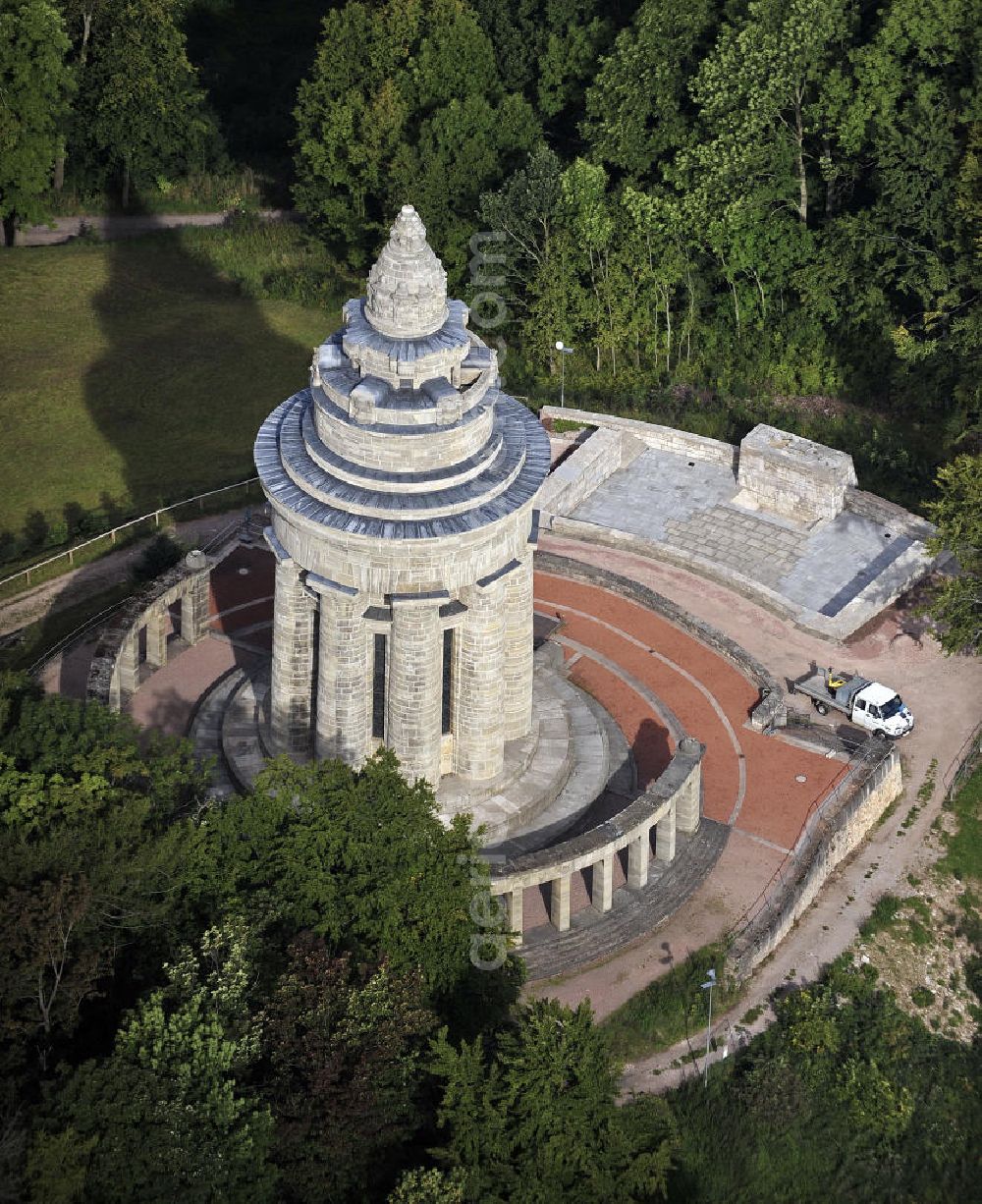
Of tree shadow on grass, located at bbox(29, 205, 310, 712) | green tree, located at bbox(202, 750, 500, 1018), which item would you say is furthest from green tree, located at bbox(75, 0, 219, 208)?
green tree, located at bbox(202, 750, 500, 1018)

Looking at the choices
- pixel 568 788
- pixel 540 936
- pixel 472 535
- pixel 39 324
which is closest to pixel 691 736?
pixel 568 788

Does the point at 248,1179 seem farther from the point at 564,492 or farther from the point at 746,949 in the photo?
the point at 564,492

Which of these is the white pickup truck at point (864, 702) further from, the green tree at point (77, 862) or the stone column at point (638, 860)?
the green tree at point (77, 862)

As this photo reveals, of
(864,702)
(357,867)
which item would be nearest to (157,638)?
(357,867)

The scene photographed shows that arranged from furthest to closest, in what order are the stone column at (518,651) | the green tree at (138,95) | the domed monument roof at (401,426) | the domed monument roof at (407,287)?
the green tree at (138,95) → the stone column at (518,651) → the domed monument roof at (401,426) → the domed monument roof at (407,287)

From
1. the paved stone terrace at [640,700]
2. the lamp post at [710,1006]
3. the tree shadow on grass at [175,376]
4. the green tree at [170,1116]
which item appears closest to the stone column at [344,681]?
the paved stone terrace at [640,700]
